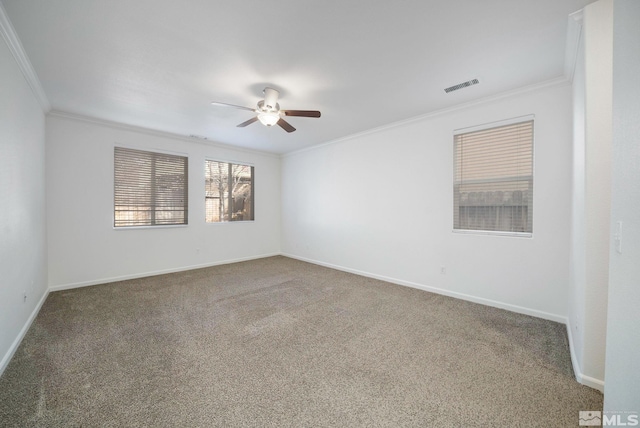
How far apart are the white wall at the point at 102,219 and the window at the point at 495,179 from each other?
4.75 metres

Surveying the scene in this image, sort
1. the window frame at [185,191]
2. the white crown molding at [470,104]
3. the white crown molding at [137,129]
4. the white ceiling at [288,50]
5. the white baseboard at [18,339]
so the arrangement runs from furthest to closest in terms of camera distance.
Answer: the window frame at [185,191] < the white crown molding at [137,129] < the white crown molding at [470,104] < the white baseboard at [18,339] < the white ceiling at [288,50]

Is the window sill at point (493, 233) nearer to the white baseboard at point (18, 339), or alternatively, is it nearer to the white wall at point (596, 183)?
the white wall at point (596, 183)

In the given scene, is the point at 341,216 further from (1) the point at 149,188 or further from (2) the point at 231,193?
(1) the point at 149,188

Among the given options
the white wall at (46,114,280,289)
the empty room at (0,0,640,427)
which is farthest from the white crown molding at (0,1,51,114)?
the white wall at (46,114,280,289)

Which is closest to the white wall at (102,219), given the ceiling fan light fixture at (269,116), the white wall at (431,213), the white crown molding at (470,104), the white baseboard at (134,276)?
the white baseboard at (134,276)

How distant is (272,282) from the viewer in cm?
437

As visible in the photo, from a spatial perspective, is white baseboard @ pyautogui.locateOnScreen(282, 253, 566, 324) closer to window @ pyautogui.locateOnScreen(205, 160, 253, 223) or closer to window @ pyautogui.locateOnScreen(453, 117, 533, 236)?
window @ pyautogui.locateOnScreen(453, 117, 533, 236)

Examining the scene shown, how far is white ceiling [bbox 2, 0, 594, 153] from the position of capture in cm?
183

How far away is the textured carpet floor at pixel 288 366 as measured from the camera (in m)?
1.57

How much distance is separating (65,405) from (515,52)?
4461 mm

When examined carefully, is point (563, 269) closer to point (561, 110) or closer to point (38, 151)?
point (561, 110)

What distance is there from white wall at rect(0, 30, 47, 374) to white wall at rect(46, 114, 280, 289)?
23.7 inches

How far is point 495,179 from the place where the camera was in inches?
128

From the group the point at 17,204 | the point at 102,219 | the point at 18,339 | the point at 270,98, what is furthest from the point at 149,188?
the point at 270,98
